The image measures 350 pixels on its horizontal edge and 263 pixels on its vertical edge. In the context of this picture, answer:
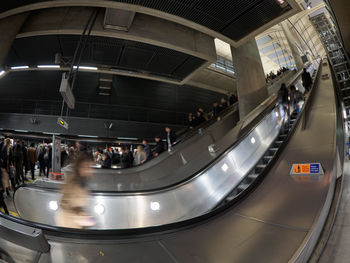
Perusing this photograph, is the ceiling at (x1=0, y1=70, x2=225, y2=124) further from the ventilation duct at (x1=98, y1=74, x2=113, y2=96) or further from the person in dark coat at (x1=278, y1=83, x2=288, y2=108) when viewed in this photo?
the person in dark coat at (x1=278, y1=83, x2=288, y2=108)

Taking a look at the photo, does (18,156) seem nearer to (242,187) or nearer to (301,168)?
(242,187)

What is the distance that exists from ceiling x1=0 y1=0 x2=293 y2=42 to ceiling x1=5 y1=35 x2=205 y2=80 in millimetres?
2572

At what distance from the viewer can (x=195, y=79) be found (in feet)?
53.6

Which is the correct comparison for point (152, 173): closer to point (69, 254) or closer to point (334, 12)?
point (69, 254)

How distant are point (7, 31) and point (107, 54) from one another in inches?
158

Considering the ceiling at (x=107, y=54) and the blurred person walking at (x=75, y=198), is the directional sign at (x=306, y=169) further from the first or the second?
the ceiling at (x=107, y=54)

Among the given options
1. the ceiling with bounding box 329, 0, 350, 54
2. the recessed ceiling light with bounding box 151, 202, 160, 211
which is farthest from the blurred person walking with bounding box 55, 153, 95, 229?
the ceiling with bounding box 329, 0, 350, 54

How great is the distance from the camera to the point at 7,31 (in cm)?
671

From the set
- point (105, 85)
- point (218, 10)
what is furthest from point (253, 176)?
point (105, 85)

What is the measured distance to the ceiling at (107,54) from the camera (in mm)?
8930

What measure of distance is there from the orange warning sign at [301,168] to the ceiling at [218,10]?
635 cm

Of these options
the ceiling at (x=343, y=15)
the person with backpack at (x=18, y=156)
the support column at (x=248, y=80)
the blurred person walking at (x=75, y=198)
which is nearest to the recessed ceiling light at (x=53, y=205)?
the blurred person walking at (x=75, y=198)

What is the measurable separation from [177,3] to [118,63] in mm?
5247

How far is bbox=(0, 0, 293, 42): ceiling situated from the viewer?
21.0 ft
